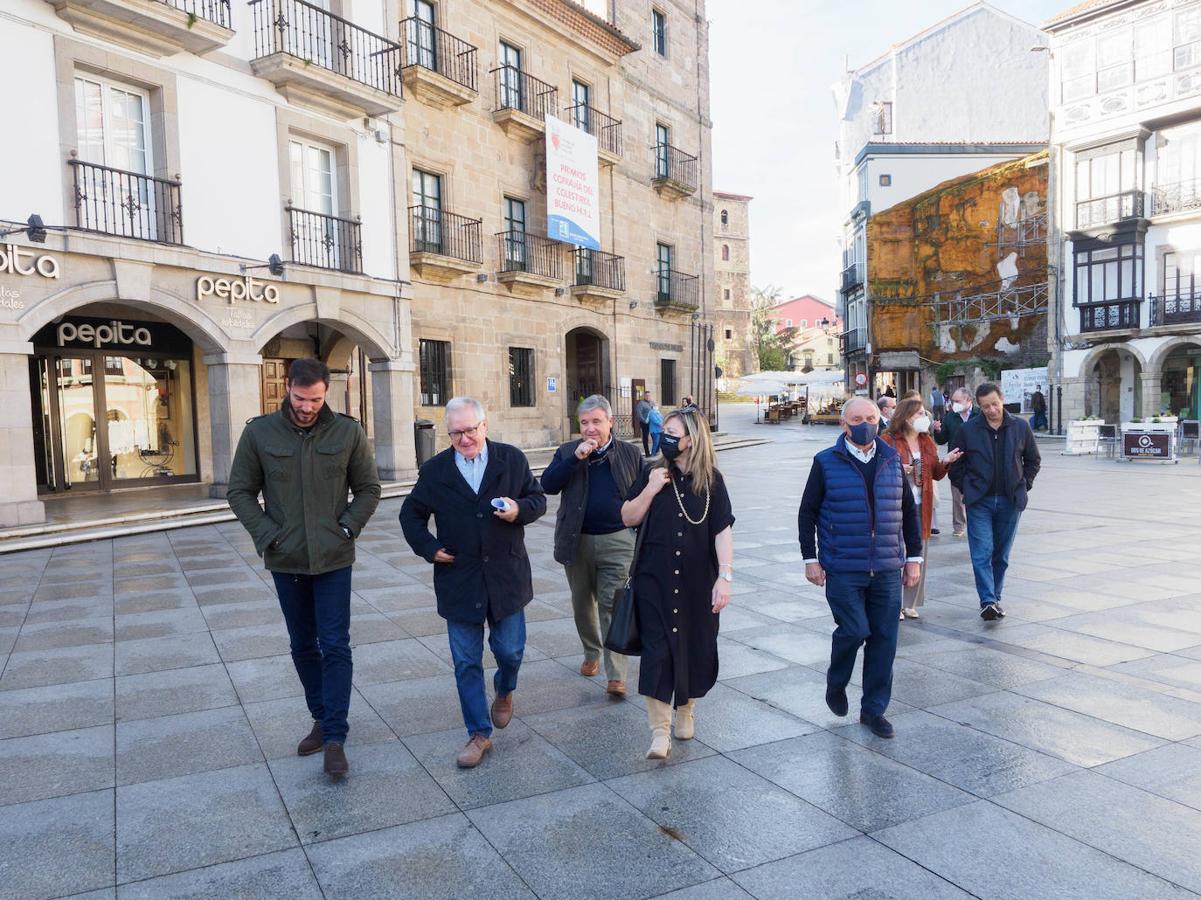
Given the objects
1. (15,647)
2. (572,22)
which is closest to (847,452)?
(15,647)

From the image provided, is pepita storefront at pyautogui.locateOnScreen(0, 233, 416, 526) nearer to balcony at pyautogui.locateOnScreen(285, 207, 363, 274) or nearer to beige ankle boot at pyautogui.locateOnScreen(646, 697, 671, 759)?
balcony at pyautogui.locateOnScreen(285, 207, 363, 274)

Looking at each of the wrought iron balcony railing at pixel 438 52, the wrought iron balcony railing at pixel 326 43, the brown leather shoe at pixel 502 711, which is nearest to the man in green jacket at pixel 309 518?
the brown leather shoe at pixel 502 711

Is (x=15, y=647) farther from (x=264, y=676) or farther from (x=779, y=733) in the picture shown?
(x=779, y=733)

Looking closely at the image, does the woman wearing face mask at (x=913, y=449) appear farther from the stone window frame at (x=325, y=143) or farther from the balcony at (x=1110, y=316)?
the balcony at (x=1110, y=316)

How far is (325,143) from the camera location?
16047mm

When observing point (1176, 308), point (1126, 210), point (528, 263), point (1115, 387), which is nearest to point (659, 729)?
point (528, 263)

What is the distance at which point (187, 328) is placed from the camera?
13.6 metres

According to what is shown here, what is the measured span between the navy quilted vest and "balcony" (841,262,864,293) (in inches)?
1653

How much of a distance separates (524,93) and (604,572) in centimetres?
2027

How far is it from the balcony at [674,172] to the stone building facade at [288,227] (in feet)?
4.61

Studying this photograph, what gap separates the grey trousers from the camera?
4805mm

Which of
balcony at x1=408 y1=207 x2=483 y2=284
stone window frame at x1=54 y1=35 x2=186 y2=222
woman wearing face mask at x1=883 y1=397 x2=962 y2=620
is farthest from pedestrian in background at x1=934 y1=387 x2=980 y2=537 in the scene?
balcony at x1=408 y1=207 x2=483 y2=284

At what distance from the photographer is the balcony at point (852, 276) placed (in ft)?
145

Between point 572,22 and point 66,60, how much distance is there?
1484 cm
